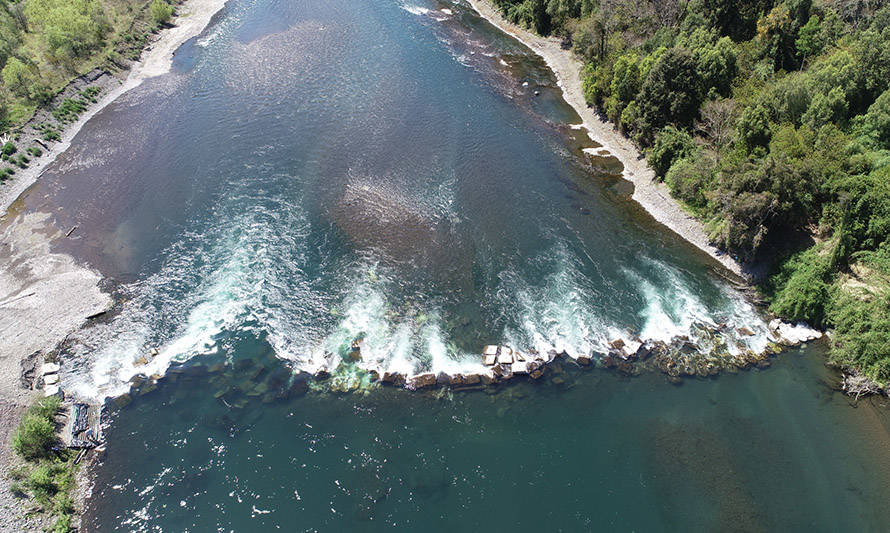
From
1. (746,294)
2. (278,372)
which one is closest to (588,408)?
(746,294)

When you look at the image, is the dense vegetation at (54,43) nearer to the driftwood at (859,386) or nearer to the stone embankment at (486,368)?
the stone embankment at (486,368)

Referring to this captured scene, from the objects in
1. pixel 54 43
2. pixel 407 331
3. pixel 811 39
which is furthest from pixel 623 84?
pixel 54 43

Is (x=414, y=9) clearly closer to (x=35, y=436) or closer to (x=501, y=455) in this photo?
(x=501, y=455)

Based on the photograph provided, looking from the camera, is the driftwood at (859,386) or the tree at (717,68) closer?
the driftwood at (859,386)

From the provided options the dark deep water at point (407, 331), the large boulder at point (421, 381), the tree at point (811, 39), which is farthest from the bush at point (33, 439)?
the tree at point (811, 39)

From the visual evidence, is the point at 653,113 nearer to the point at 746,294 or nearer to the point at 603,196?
the point at 603,196

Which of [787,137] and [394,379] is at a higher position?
[787,137]
